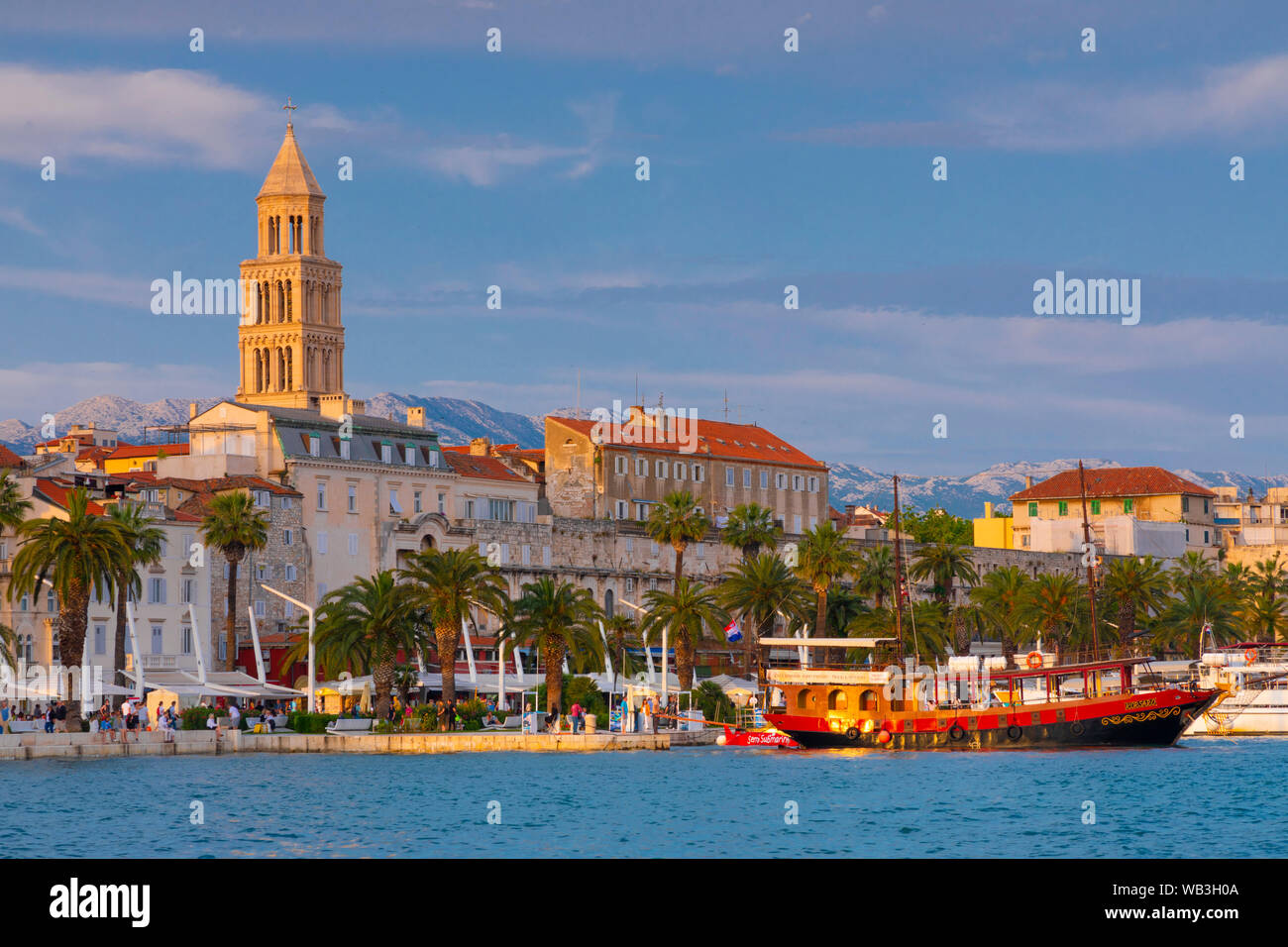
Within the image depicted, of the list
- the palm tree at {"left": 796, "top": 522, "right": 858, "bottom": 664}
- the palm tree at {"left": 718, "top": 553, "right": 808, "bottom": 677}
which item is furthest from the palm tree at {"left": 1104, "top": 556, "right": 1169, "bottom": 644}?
the palm tree at {"left": 718, "top": 553, "right": 808, "bottom": 677}

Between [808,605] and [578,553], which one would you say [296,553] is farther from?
[808,605]

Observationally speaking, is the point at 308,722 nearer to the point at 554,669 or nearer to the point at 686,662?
the point at 554,669

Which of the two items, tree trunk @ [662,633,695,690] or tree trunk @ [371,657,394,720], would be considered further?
tree trunk @ [662,633,695,690]

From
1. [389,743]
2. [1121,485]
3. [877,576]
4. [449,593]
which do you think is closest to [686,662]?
[449,593]

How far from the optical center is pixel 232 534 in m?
91.2

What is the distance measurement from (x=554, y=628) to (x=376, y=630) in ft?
26.1

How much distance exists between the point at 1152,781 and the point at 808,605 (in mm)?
40439

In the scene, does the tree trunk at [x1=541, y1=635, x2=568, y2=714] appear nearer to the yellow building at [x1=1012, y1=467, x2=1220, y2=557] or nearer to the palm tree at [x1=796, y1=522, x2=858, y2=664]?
the palm tree at [x1=796, y1=522, x2=858, y2=664]

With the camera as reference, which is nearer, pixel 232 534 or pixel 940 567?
pixel 232 534

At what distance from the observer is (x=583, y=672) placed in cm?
9506

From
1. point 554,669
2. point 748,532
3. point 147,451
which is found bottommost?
point 554,669

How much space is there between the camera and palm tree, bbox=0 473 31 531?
253ft

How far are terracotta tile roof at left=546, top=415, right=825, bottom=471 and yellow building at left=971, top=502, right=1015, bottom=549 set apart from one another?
2895 cm
